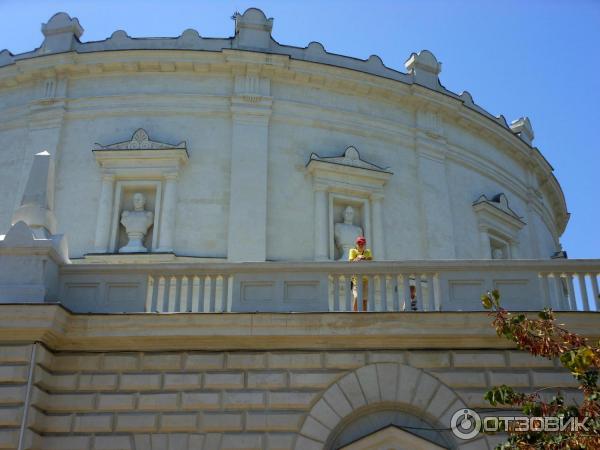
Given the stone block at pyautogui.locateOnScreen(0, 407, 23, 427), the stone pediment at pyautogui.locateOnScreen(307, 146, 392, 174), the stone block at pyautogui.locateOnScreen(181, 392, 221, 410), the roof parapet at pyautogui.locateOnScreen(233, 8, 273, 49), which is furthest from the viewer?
the roof parapet at pyautogui.locateOnScreen(233, 8, 273, 49)

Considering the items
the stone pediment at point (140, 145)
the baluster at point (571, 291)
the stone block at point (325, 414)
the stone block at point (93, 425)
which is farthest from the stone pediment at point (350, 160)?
the stone block at point (93, 425)

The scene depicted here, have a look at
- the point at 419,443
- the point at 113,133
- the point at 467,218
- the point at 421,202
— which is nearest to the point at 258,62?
the point at 113,133

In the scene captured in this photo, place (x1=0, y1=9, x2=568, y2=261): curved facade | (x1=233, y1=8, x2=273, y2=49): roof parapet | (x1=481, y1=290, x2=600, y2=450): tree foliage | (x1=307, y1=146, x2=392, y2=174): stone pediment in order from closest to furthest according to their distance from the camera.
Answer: (x1=481, y1=290, x2=600, y2=450): tree foliage, (x1=0, y1=9, x2=568, y2=261): curved facade, (x1=307, y1=146, x2=392, y2=174): stone pediment, (x1=233, y1=8, x2=273, y2=49): roof parapet

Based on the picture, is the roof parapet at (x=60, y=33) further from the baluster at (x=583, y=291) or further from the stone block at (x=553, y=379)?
the stone block at (x=553, y=379)

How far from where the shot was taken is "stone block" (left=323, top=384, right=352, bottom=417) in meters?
12.5

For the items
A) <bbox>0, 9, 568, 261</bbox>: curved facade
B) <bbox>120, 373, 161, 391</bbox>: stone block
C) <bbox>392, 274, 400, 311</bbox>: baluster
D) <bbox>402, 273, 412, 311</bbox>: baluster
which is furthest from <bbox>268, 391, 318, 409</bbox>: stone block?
<bbox>0, 9, 568, 261</bbox>: curved facade

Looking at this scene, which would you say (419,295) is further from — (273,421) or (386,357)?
(273,421)

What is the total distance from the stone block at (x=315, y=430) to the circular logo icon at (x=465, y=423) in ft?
6.50

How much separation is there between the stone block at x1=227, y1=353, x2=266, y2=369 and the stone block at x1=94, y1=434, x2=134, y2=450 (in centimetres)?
196

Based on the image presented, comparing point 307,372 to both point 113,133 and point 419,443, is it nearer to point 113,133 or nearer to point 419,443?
point 419,443

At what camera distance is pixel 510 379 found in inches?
500

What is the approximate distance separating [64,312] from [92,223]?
8233 millimetres

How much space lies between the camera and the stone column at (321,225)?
20.7 metres

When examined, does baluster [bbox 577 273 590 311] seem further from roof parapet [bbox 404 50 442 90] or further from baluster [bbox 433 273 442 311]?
roof parapet [bbox 404 50 442 90]
